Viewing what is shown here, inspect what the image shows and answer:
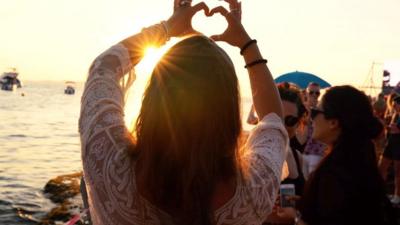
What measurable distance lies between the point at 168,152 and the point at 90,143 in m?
0.25

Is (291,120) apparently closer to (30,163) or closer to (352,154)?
(352,154)

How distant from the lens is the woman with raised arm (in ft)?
4.53

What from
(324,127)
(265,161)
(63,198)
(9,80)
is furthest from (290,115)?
(9,80)

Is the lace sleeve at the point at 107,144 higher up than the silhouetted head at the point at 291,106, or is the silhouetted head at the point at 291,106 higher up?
the lace sleeve at the point at 107,144

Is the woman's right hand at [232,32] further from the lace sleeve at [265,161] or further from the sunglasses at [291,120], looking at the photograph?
the sunglasses at [291,120]

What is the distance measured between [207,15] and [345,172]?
1.60 meters

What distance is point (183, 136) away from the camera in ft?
4.53

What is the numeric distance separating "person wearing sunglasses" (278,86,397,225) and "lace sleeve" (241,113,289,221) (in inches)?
51.9

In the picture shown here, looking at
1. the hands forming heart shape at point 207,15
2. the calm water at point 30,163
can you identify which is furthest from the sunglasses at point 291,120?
the calm water at point 30,163

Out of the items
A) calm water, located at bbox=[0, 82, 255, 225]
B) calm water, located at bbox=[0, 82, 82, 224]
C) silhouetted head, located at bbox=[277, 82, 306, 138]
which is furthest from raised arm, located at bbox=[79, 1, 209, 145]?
calm water, located at bbox=[0, 82, 82, 224]

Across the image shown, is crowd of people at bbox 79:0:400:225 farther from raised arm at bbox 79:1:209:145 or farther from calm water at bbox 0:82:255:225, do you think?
calm water at bbox 0:82:255:225

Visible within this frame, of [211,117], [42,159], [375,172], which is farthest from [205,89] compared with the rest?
[42,159]

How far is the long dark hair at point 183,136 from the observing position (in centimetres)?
138

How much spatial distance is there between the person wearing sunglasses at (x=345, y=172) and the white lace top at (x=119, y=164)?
1.36 m
